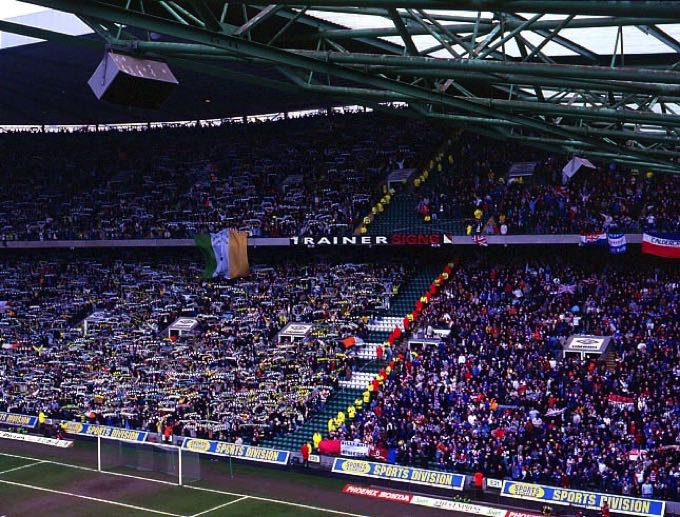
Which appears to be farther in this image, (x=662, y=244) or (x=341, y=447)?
(x=662, y=244)

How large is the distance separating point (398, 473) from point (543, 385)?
610 centimetres

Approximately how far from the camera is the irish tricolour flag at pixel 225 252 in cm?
4466

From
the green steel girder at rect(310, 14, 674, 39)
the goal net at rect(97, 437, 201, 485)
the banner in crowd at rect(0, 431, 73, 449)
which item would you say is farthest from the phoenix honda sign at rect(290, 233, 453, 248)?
the green steel girder at rect(310, 14, 674, 39)

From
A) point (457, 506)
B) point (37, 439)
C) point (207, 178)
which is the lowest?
point (37, 439)

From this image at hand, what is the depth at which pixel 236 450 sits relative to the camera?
3491 centimetres

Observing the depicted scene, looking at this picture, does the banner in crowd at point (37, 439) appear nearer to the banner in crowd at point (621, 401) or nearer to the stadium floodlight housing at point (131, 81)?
the banner in crowd at point (621, 401)

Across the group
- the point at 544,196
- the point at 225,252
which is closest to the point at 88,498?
Result: the point at 225,252

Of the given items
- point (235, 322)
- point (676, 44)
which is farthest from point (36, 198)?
point (676, 44)

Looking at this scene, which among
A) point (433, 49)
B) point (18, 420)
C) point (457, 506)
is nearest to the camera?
point (433, 49)

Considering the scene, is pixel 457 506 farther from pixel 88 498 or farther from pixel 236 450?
pixel 88 498

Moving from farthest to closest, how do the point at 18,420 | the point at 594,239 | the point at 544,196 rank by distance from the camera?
the point at 18,420 < the point at 544,196 < the point at 594,239

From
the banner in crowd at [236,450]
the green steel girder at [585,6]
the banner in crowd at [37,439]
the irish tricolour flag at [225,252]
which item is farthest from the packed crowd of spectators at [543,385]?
the green steel girder at [585,6]

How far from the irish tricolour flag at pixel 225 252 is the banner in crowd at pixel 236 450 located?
10.9 m

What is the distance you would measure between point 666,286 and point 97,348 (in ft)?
84.5
